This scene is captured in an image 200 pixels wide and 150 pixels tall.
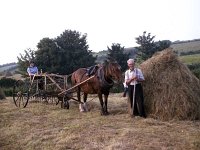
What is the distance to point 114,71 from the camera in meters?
12.1

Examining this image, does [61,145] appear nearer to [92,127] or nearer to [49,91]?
[92,127]

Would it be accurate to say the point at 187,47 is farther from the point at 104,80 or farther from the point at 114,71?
the point at 114,71

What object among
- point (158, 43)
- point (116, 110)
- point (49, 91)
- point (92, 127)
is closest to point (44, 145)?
point (92, 127)

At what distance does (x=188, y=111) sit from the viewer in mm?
10914

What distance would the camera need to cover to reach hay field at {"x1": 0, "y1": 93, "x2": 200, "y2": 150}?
8.38m

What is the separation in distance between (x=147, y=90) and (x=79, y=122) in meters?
2.36

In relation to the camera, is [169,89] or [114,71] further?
[114,71]

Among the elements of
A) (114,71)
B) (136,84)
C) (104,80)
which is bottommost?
(136,84)

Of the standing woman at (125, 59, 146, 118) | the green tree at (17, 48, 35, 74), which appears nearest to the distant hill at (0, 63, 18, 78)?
the green tree at (17, 48, 35, 74)

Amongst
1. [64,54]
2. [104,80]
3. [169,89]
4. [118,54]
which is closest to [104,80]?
[104,80]

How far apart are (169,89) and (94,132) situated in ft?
9.61

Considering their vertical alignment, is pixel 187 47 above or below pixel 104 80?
above

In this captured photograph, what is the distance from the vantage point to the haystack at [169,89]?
10984mm

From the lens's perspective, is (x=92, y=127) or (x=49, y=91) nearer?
(x=92, y=127)
